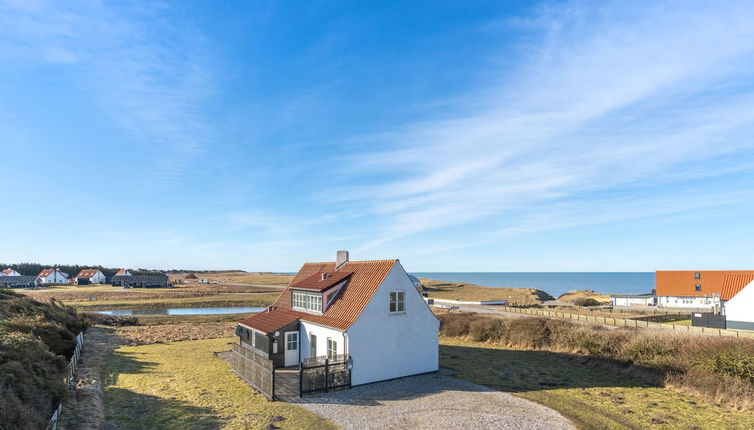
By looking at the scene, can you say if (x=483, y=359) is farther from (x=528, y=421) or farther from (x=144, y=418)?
(x=144, y=418)

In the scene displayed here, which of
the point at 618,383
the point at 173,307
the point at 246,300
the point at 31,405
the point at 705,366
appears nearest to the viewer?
the point at 31,405

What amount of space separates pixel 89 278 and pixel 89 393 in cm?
15898

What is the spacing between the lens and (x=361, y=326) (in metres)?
24.2

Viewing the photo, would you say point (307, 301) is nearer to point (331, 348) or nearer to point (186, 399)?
point (331, 348)

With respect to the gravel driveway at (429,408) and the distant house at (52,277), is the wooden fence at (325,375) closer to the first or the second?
the gravel driveway at (429,408)

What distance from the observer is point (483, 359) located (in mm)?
31172

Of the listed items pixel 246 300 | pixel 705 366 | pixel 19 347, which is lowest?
pixel 246 300

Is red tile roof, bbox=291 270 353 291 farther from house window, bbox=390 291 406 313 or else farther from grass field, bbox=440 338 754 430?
grass field, bbox=440 338 754 430

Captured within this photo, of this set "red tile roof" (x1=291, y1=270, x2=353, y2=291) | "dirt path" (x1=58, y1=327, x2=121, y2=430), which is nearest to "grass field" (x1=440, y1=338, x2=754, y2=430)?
"red tile roof" (x1=291, y1=270, x2=353, y2=291)

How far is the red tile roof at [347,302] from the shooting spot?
2511 centimetres

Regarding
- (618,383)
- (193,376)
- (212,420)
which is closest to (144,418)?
(212,420)

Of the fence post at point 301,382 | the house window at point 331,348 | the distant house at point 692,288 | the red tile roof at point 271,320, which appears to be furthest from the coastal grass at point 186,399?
the distant house at point 692,288

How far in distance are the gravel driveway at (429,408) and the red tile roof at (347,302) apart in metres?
4.12

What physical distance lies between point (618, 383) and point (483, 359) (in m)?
9.13
